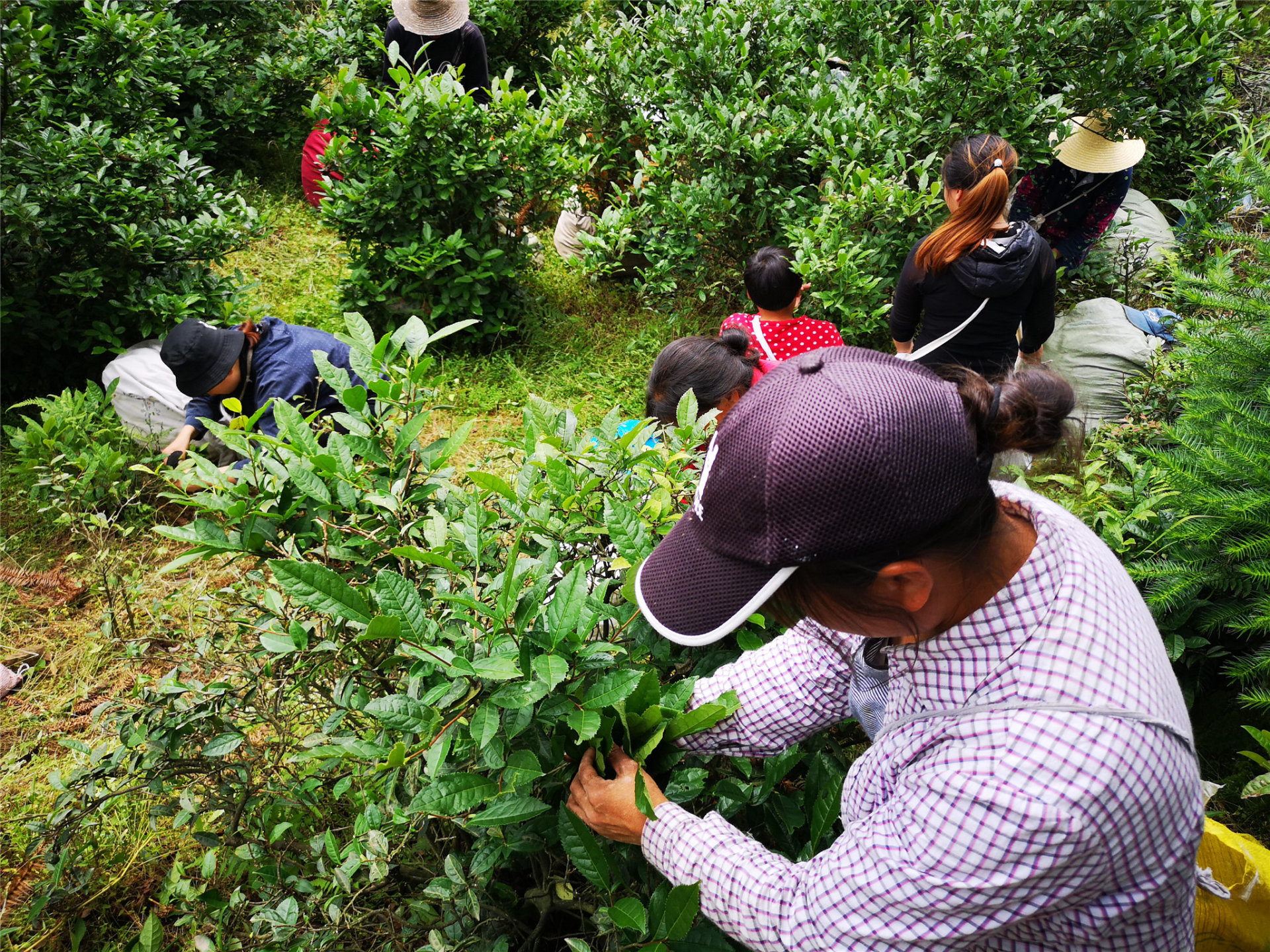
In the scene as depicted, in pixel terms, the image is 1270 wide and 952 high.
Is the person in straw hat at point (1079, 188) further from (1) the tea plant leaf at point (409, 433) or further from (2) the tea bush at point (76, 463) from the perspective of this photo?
(2) the tea bush at point (76, 463)

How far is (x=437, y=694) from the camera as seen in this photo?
1181mm

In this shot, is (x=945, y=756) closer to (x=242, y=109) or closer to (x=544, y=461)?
(x=544, y=461)

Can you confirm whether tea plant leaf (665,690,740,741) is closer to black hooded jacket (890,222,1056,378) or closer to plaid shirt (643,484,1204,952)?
plaid shirt (643,484,1204,952)

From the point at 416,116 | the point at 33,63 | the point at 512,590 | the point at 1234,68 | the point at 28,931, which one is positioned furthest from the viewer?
the point at 1234,68

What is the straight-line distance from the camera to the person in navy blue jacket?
135 inches

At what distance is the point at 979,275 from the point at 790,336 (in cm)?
79

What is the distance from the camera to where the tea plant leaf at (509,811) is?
1.22 m

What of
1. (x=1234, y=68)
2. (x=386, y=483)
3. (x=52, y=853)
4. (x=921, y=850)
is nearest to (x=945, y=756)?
(x=921, y=850)

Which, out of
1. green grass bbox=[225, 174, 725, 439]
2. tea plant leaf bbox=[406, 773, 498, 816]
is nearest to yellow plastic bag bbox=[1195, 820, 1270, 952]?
tea plant leaf bbox=[406, 773, 498, 816]

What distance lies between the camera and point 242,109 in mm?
6387

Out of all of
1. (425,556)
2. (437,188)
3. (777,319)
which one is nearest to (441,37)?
(437,188)

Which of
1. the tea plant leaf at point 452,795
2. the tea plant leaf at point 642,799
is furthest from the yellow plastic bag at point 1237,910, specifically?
the tea plant leaf at point 452,795

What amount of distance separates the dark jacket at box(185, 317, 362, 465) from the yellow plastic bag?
3275 mm

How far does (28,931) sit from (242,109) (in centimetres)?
611
